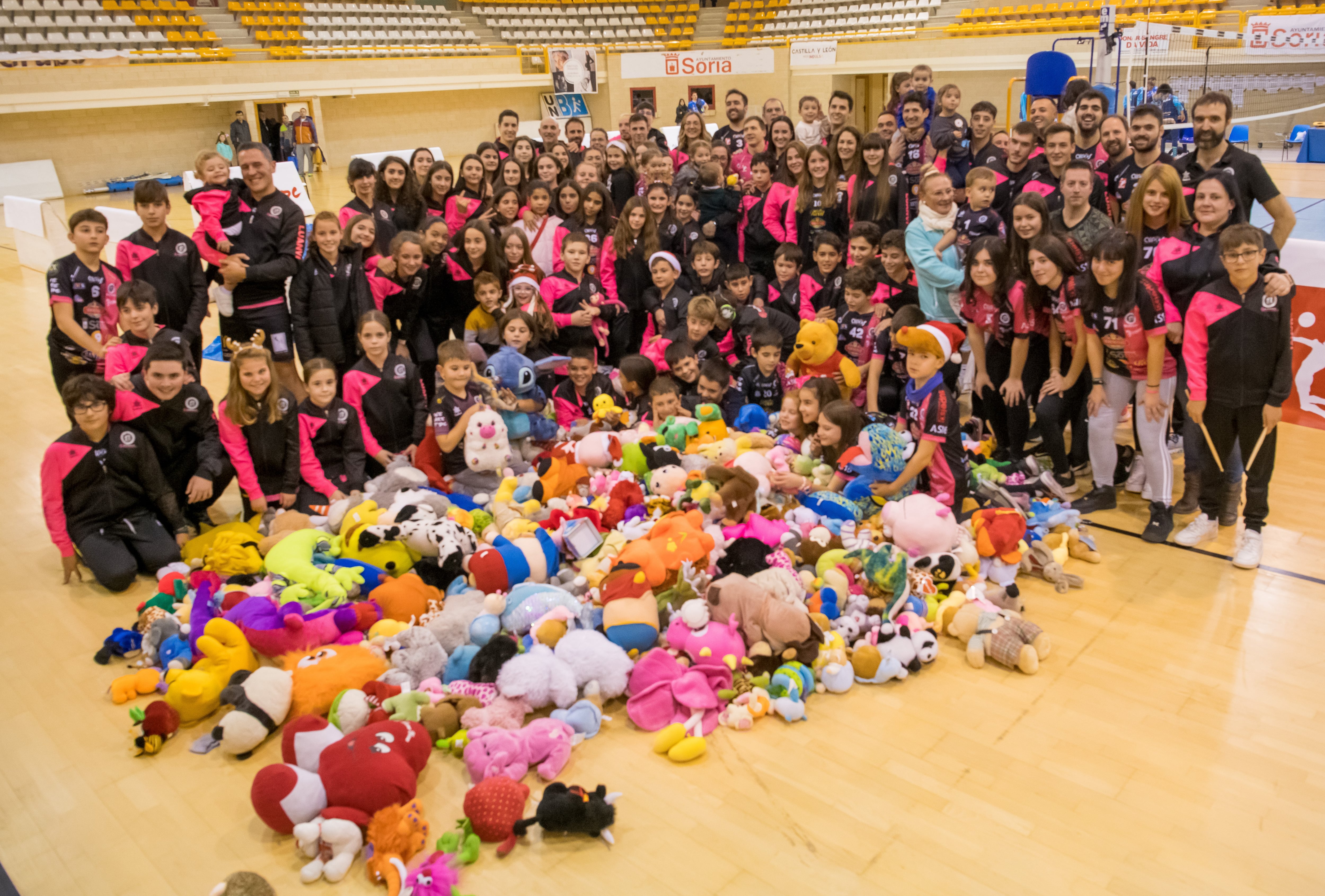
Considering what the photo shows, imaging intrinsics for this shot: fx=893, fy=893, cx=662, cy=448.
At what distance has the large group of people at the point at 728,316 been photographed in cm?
415

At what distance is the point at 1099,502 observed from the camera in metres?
4.43

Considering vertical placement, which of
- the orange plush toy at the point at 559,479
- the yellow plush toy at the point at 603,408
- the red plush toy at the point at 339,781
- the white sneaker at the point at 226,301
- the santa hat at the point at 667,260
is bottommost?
the red plush toy at the point at 339,781

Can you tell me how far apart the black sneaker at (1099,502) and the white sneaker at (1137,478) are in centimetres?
26

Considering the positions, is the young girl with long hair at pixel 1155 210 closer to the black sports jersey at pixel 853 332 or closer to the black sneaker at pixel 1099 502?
the black sneaker at pixel 1099 502

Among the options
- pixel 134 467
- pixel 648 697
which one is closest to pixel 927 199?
pixel 648 697

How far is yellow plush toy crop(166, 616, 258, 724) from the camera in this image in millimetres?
3193

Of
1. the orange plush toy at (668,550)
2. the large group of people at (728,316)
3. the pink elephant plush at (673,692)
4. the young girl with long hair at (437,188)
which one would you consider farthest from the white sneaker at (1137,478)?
the young girl with long hair at (437,188)

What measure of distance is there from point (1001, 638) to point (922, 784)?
79 centimetres

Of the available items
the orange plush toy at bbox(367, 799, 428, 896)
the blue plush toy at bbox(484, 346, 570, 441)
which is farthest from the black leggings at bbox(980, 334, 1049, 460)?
the orange plush toy at bbox(367, 799, 428, 896)

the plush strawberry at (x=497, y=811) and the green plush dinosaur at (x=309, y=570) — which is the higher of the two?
the green plush dinosaur at (x=309, y=570)

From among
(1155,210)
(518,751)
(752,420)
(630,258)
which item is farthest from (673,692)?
(630,258)

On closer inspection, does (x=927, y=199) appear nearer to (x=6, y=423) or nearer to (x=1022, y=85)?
(x=6, y=423)

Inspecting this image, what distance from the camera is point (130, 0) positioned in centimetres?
1805

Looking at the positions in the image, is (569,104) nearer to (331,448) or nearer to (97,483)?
(331,448)
